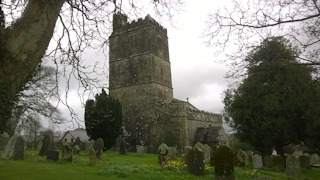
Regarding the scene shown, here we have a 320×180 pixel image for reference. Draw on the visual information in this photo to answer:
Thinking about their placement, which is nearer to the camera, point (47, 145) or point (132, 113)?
point (47, 145)

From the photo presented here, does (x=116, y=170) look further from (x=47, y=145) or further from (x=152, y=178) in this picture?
(x=47, y=145)

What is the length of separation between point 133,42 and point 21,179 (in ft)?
80.7

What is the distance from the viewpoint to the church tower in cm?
2872

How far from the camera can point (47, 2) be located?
12.5 ft

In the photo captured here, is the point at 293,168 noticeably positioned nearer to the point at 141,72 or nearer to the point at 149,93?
the point at 149,93

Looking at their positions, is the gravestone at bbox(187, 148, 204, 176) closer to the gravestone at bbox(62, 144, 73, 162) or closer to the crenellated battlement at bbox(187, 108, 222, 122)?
the gravestone at bbox(62, 144, 73, 162)

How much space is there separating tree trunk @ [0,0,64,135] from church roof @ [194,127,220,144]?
27544 millimetres

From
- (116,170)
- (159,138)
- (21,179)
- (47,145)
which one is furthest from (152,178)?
(159,138)

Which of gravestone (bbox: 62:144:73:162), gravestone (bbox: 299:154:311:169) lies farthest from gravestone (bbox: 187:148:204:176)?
gravestone (bbox: 299:154:311:169)

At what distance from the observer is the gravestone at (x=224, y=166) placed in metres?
7.37

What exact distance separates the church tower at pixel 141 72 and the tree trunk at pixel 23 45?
78.2 feet

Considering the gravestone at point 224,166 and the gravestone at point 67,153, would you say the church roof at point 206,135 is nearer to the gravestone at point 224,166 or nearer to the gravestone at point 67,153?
the gravestone at point 67,153

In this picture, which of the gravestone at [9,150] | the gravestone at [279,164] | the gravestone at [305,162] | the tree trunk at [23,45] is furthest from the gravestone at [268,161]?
the tree trunk at [23,45]

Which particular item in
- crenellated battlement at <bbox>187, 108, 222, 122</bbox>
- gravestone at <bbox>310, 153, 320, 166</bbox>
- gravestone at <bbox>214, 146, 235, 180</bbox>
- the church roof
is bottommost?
gravestone at <bbox>310, 153, 320, 166</bbox>
